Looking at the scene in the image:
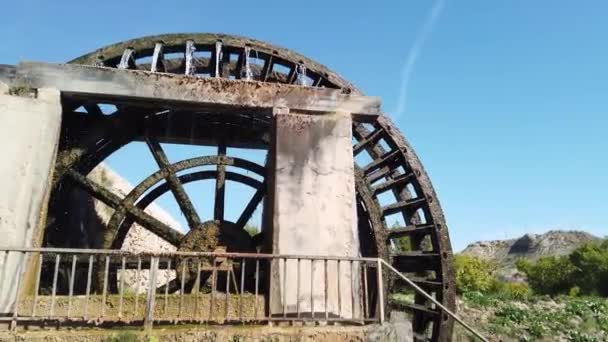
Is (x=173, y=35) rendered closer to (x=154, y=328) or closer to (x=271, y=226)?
(x=271, y=226)

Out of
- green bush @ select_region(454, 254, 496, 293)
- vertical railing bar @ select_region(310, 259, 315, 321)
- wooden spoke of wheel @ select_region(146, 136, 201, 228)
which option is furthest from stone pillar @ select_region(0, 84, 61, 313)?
green bush @ select_region(454, 254, 496, 293)

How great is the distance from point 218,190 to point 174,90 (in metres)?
2.06

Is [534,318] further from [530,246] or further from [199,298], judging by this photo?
[530,246]

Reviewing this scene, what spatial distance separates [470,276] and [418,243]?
1698 cm

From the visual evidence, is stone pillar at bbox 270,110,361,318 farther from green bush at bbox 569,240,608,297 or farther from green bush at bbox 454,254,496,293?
green bush at bbox 569,240,608,297

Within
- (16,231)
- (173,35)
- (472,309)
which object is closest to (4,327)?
(16,231)

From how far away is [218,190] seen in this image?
8312 mm

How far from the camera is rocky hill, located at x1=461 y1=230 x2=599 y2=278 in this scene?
45.5 m

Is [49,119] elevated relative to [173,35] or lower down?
lower down

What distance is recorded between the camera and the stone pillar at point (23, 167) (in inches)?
219

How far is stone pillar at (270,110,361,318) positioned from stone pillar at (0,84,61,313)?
2.68 meters

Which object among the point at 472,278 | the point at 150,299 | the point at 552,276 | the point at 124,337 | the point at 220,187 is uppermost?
the point at 220,187

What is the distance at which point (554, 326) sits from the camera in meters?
14.6

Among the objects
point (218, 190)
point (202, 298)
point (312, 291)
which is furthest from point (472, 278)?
point (202, 298)
